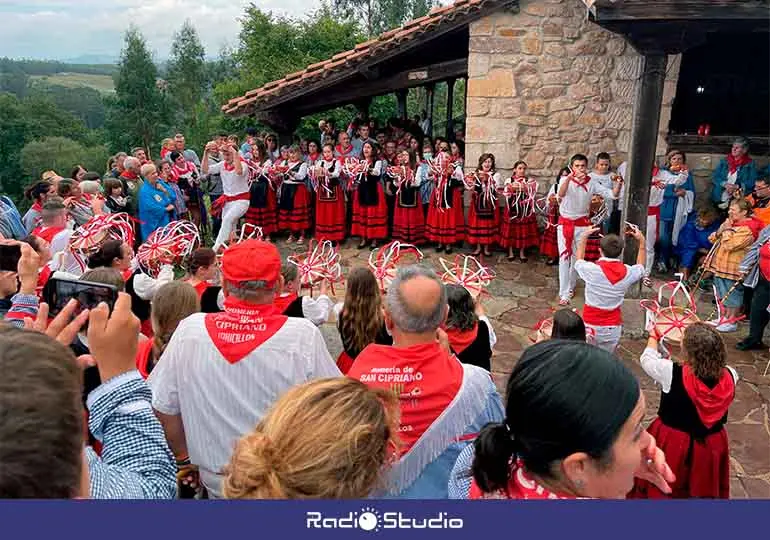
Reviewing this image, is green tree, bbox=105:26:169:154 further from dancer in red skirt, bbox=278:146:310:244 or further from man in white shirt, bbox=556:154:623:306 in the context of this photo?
man in white shirt, bbox=556:154:623:306

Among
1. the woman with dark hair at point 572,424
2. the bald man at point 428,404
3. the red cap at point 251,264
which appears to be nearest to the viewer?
the woman with dark hair at point 572,424

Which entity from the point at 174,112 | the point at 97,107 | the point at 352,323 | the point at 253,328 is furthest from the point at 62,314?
the point at 97,107

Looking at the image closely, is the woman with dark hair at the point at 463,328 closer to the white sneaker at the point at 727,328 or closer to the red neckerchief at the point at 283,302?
the red neckerchief at the point at 283,302

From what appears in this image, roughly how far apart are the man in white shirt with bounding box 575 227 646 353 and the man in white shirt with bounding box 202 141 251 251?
5.13m

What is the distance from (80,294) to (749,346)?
595 cm

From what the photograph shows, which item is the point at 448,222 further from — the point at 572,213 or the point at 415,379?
the point at 415,379

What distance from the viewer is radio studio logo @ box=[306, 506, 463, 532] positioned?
4.26 feet

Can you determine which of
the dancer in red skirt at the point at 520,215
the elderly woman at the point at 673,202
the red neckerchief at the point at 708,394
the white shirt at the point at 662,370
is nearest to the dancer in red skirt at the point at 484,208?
the dancer in red skirt at the point at 520,215

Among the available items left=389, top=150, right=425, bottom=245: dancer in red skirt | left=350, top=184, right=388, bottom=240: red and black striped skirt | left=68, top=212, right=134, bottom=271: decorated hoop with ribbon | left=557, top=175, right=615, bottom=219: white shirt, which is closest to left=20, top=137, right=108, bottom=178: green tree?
left=350, top=184, right=388, bottom=240: red and black striped skirt

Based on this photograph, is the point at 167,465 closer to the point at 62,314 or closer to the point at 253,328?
the point at 62,314

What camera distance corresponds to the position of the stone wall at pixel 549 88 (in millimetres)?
8383

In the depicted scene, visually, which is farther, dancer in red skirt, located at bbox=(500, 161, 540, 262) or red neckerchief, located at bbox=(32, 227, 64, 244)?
dancer in red skirt, located at bbox=(500, 161, 540, 262)

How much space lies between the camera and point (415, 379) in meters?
2.27

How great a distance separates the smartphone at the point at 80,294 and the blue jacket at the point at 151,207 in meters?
5.76
